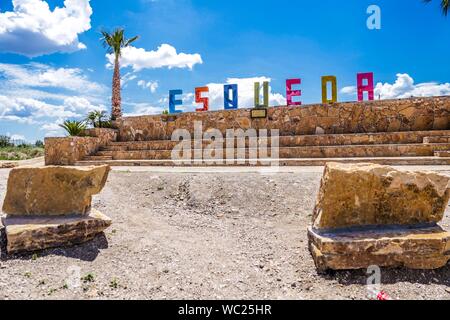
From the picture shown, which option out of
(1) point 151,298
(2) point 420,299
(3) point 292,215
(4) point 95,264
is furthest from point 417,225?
(4) point 95,264

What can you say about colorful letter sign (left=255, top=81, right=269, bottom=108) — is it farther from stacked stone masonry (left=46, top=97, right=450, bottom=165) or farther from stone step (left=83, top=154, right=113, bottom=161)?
stone step (left=83, top=154, right=113, bottom=161)

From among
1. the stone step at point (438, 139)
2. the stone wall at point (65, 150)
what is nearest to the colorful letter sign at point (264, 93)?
the stone step at point (438, 139)

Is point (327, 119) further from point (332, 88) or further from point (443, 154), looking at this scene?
point (443, 154)

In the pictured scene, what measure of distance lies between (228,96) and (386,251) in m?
11.0

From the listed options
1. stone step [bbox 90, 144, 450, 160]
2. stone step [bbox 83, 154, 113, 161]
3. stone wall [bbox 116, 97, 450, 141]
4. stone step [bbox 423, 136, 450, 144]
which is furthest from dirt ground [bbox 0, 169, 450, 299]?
stone wall [bbox 116, 97, 450, 141]

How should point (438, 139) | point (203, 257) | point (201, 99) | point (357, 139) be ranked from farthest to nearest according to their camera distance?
point (201, 99) → point (357, 139) → point (438, 139) → point (203, 257)

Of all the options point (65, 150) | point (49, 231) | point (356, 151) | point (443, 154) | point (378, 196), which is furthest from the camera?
point (65, 150)

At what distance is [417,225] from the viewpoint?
348 centimetres

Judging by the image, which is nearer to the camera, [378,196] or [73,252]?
[378,196]

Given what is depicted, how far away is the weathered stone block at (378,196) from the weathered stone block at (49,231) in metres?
2.82

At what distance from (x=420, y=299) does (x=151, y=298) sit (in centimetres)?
250

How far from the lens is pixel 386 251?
10.4 ft

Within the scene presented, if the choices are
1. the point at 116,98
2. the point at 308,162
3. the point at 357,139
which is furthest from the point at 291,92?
the point at 116,98
